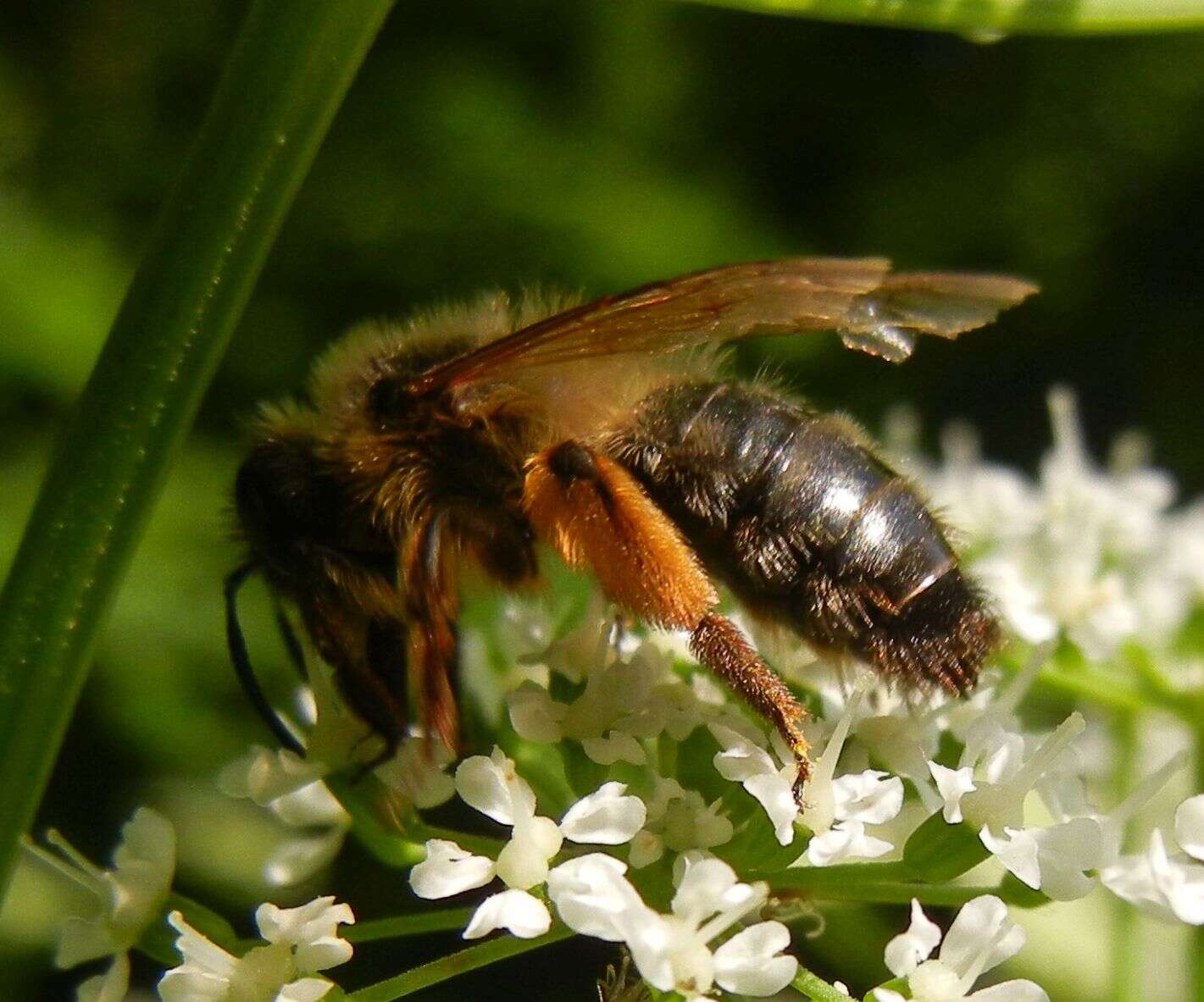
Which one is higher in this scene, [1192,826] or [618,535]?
[618,535]

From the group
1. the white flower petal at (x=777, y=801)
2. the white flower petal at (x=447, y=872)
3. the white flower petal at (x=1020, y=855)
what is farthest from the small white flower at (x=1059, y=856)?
the white flower petal at (x=447, y=872)

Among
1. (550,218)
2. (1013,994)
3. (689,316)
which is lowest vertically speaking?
(1013,994)

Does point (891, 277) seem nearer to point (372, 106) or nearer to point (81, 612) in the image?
point (81, 612)

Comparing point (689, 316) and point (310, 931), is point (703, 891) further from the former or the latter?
point (689, 316)

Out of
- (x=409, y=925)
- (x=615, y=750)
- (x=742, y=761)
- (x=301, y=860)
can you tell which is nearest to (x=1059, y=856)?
(x=742, y=761)

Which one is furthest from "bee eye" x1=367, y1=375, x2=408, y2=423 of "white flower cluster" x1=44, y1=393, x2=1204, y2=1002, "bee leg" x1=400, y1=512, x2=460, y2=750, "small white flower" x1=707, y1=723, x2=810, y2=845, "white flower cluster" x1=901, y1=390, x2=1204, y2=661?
"white flower cluster" x1=901, y1=390, x2=1204, y2=661

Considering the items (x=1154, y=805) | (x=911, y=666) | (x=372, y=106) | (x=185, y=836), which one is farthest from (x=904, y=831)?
(x=372, y=106)
